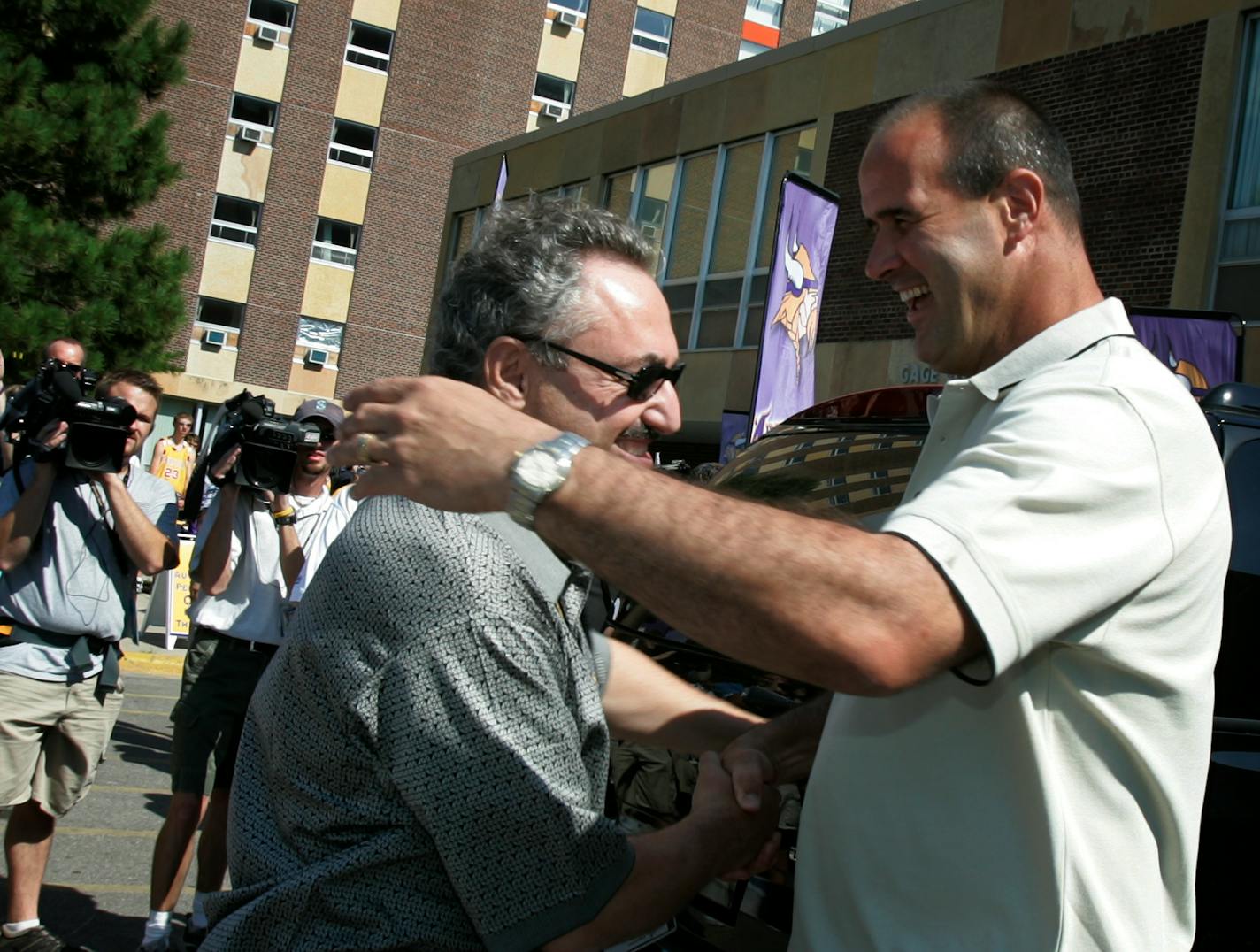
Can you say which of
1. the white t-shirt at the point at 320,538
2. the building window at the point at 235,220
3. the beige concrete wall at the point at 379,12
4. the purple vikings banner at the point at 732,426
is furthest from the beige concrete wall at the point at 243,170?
the white t-shirt at the point at 320,538

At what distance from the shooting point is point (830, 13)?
40438 mm

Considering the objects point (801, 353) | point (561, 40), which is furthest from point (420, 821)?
point (561, 40)

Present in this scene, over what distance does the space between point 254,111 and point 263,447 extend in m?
32.9

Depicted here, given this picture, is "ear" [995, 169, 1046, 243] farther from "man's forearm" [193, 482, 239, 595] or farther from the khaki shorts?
"man's forearm" [193, 482, 239, 595]

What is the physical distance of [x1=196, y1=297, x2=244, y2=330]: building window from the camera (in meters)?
34.9

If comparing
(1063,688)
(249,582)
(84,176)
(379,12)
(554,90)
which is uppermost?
(379,12)

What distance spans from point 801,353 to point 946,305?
10472 millimetres

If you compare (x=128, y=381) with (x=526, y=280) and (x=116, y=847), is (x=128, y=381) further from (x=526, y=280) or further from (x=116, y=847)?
(x=526, y=280)

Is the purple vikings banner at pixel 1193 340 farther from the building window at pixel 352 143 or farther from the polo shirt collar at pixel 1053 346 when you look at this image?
the building window at pixel 352 143

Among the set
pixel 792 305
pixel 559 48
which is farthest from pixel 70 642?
pixel 559 48

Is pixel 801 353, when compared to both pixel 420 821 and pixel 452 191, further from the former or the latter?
pixel 452 191

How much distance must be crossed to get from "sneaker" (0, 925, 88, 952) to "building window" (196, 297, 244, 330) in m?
32.0

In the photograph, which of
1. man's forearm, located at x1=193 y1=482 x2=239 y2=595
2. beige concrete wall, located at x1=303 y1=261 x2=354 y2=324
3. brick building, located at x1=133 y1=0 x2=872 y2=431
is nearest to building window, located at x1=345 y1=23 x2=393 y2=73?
brick building, located at x1=133 y1=0 x2=872 y2=431

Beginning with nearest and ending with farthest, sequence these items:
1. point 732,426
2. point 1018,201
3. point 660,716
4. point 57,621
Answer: point 1018,201
point 660,716
point 57,621
point 732,426
